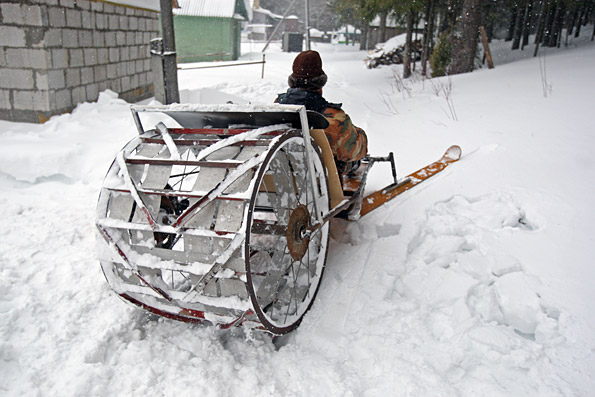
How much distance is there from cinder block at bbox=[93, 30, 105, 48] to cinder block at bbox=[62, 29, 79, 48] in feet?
2.03

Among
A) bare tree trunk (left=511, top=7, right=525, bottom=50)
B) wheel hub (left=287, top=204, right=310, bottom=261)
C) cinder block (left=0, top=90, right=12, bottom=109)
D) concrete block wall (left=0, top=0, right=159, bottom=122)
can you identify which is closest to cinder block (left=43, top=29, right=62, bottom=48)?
concrete block wall (left=0, top=0, right=159, bottom=122)

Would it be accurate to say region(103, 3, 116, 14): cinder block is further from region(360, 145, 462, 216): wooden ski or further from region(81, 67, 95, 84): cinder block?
region(360, 145, 462, 216): wooden ski

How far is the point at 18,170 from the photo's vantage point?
4.81 m

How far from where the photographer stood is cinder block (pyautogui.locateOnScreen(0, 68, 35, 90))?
6656 millimetres

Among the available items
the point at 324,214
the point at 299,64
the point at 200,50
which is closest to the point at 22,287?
the point at 324,214

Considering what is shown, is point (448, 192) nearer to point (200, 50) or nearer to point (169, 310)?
point (169, 310)

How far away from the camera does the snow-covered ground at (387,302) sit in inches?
86.2

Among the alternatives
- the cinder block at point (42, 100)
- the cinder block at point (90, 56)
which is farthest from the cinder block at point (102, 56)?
the cinder block at point (42, 100)

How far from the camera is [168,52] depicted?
8.40 metres

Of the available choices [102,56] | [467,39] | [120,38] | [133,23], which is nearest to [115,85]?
[102,56]

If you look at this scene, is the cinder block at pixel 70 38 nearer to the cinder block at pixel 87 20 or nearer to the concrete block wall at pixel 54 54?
the concrete block wall at pixel 54 54

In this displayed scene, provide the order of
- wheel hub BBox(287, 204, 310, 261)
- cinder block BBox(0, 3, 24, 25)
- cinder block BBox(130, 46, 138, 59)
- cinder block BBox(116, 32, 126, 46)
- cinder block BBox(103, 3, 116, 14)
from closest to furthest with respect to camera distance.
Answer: wheel hub BBox(287, 204, 310, 261), cinder block BBox(0, 3, 24, 25), cinder block BBox(103, 3, 116, 14), cinder block BBox(116, 32, 126, 46), cinder block BBox(130, 46, 138, 59)

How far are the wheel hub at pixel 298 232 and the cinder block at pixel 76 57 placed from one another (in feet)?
21.2

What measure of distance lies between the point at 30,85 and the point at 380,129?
571 cm
